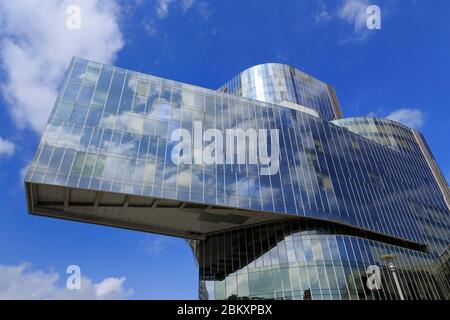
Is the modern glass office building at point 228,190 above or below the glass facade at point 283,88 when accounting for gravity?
below

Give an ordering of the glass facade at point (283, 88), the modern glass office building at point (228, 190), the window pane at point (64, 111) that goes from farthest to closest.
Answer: the glass facade at point (283, 88)
the window pane at point (64, 111)
the modern glass office building at point (228, 190)

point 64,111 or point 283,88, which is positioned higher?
point 283,88

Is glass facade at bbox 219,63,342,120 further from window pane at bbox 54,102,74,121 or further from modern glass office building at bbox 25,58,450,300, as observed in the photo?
window pane at bbox 54,102,74,121

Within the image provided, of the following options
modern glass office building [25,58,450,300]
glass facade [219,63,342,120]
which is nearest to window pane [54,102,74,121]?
modern glass office building [25,58,450,300]

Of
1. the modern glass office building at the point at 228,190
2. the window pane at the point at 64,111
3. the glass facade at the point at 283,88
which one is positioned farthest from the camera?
the glass facade at the point at 283,88

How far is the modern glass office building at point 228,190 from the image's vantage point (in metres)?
31.3

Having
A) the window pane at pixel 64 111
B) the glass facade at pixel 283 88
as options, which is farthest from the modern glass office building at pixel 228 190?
the glass facade at pixel 283 88

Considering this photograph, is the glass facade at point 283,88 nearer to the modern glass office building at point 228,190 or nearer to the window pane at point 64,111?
the modern glass office building at point 228,190

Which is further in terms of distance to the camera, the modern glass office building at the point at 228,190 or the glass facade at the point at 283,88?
the glass facade at the point at 283,88

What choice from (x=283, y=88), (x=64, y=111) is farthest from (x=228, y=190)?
(x=283, y=88)

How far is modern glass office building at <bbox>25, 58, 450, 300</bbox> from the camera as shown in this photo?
31.3 m

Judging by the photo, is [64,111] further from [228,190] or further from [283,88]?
[283,88]

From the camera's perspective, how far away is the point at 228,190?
34.5 metres

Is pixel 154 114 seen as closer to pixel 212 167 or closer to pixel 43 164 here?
pixel 212 167
